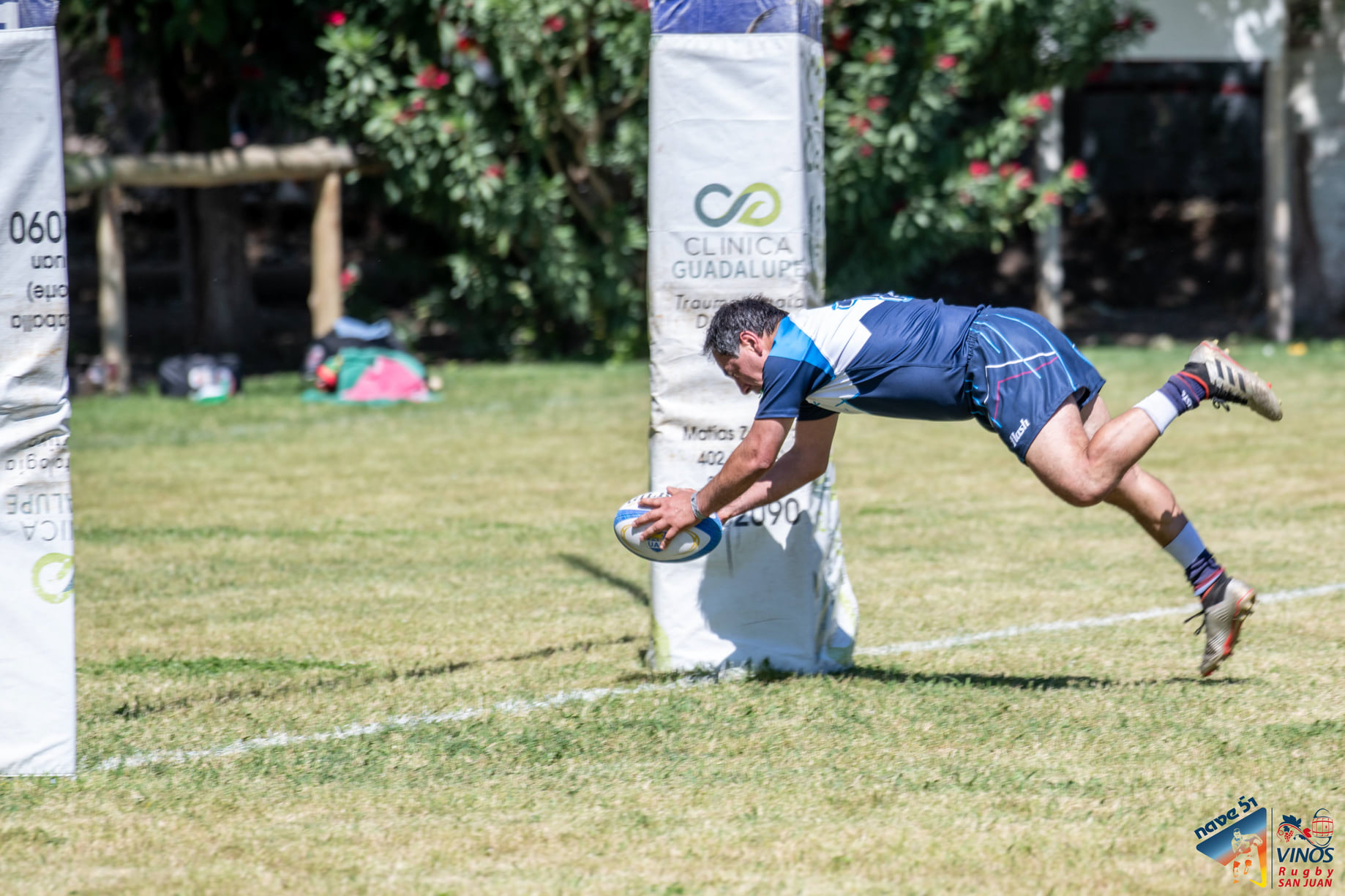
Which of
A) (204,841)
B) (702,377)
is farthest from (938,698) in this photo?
(204,841)

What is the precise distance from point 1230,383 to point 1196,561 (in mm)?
700

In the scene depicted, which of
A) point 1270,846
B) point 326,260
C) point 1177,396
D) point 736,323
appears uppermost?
point 736,323

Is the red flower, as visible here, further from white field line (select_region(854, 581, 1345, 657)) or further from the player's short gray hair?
the player's short gray hair

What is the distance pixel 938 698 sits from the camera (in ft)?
18.6

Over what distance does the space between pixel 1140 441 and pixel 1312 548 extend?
3541 millimetres

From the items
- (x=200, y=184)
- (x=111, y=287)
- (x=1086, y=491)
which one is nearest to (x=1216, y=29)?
(x=200, y=184)

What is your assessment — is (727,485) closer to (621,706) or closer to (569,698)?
(621,706)

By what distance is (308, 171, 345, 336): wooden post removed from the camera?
698 inches

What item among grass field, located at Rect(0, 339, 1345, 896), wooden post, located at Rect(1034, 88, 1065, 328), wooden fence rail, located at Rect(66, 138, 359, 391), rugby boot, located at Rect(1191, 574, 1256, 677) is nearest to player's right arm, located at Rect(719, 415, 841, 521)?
grass field, located at Rect(0, 339, 1345, 896)

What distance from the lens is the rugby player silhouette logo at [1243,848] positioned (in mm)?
3990

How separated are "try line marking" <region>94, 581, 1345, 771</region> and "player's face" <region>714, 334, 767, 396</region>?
1.25 m

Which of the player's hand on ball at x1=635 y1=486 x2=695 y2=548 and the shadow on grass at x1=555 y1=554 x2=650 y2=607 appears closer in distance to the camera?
the player's hand on ball at x1=635 y1=486 x2=695 y2=548

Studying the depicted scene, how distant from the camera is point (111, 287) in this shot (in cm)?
1608

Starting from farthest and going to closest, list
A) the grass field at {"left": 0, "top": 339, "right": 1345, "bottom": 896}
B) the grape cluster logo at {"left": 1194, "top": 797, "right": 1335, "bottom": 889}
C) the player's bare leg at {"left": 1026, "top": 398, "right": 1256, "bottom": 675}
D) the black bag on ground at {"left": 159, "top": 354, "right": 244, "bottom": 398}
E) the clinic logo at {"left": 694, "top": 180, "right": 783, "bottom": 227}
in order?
the black bag on ground at {"left": 159, "top": 354, "right": 244, "bottom": 398}, the clinic logo at {"left": 694, "top": 180, "right": 783, "bottom": 227}, the player's bare leg at {"left": 1026, "top": 398, "right": 1256, "bottom": 675}, the grass field at {"left": 0, "top": 339, "right": 1345, "bottom": 896}, the grape cluster logo at {"left": 1194, "top": 797, "right": 1335, "bottom": 889}
